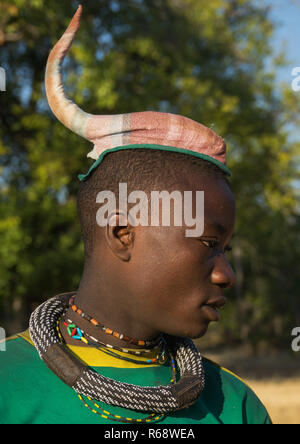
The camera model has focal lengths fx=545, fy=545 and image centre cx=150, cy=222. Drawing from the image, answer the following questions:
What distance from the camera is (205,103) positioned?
9586mm

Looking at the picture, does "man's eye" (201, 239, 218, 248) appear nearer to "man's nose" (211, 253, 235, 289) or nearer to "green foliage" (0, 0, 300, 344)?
"man's nose" (211, 253, 235, 289)

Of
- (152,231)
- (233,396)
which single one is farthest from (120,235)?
(233,396)

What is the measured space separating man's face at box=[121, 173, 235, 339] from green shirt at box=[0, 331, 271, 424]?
0.70 ft

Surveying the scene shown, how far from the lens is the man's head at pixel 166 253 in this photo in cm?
194

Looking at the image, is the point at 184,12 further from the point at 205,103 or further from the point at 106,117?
the point at 106,117

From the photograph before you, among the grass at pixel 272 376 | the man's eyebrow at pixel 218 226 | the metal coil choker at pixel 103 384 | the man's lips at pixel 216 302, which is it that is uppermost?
the man's eyebrow at pixel 218 226

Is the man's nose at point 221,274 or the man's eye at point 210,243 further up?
the man's eye at point 210,243

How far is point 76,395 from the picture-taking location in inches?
73.7

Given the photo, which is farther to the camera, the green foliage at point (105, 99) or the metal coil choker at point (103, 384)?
the green foliage at point (105, 99)

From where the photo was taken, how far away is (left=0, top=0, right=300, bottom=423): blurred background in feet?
26.6

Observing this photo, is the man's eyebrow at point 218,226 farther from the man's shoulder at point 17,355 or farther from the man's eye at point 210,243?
the man's shoulder at point 17,355

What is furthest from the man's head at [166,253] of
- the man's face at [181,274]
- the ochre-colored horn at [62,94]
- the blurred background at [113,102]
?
the blurred background at [113,102]

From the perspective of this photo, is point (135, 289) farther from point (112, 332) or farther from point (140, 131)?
point (140, 131)

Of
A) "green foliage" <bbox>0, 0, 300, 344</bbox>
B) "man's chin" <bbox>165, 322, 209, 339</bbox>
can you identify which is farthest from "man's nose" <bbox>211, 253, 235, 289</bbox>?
"green foliage" <bbox>0, 0, 300, 344</bbox>
